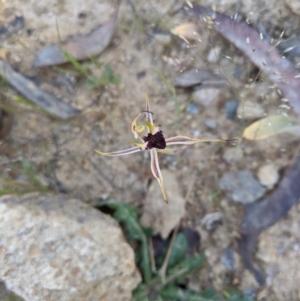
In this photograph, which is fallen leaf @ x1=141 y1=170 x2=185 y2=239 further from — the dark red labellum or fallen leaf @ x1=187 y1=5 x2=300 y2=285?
the dark red labellum

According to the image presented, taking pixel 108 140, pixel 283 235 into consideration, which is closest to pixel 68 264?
pixel 108 140

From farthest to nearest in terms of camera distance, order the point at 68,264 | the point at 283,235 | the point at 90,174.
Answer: the point at 90,174 < the point at 283,235 < the point at 68,264

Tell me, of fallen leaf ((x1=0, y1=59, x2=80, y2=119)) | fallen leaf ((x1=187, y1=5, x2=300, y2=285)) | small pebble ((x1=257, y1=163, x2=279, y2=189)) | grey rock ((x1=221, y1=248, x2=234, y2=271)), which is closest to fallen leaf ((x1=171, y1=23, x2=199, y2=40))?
fallen leaf ((x1=187, y1=5, x2=300, y2=285))

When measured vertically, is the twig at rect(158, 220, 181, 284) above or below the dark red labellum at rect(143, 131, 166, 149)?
below

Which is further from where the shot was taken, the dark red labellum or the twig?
the twig

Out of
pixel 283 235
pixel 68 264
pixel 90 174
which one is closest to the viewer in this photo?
pixel 68 264

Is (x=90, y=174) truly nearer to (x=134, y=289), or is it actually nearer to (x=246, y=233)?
(x=134, y=289)

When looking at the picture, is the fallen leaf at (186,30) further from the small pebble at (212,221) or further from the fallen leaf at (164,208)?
the small pebble at (212,221)
